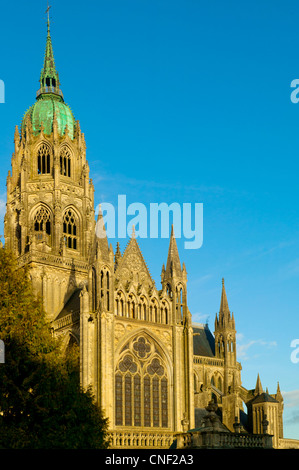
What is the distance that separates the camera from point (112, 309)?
53062 mm

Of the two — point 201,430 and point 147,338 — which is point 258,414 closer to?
point 147,338

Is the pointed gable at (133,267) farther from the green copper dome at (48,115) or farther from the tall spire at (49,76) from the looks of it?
the tall spire at (49,76)

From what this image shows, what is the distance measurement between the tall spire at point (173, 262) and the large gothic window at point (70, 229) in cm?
1180

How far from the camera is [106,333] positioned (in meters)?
51.9

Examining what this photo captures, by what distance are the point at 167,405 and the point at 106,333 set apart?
8555 mm

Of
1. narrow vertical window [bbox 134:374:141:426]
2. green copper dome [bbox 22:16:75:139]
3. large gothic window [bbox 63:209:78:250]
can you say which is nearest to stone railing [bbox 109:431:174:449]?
narrow vertical window [bbox 134:374:141:426]

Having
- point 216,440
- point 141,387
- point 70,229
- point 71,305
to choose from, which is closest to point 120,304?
point 141,387

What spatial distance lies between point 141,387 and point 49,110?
32.3 metres

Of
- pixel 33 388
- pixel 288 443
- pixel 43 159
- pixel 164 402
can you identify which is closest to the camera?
pixel 33 388

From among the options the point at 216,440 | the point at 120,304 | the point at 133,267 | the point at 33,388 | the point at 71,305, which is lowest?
the point at 216,440

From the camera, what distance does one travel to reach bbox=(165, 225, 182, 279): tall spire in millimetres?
59219

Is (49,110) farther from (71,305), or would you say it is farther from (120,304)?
(120,304)

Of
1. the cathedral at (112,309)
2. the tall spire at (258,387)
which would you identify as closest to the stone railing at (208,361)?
the cathedral at (112,309)
